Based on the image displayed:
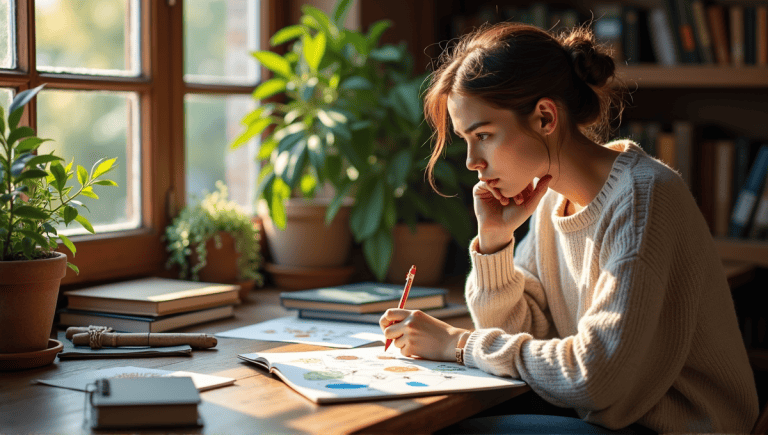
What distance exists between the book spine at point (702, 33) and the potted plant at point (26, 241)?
2.04 m

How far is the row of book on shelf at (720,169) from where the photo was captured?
2520 millimetres

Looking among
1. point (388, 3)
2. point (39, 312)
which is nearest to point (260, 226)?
point (388, 3)

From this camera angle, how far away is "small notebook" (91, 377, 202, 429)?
972mm

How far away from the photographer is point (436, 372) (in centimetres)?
128

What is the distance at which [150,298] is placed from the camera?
156 cm

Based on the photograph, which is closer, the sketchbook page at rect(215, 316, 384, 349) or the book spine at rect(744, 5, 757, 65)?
the sketchbook page at rect(215, 316, 384, 349)

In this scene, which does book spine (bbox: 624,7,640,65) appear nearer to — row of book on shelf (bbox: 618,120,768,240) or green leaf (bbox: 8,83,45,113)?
row of book on shelf (bbox: 618,120,768,240)

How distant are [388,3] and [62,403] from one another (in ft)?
5.85

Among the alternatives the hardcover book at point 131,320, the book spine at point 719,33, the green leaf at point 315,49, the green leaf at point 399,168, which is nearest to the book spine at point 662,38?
the book spine at point 719,33

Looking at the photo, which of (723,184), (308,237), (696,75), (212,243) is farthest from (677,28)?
(212,243)

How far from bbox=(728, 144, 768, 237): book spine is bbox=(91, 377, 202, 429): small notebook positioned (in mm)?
2087

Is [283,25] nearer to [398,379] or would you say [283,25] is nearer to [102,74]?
[102,74]

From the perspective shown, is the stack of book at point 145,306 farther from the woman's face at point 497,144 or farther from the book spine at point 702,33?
the book spine at point 702,33

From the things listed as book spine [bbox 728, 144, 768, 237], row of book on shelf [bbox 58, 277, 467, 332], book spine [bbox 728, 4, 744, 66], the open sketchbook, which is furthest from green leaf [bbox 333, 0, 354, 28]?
book spine [bbox 728, 144, 768, 237]
